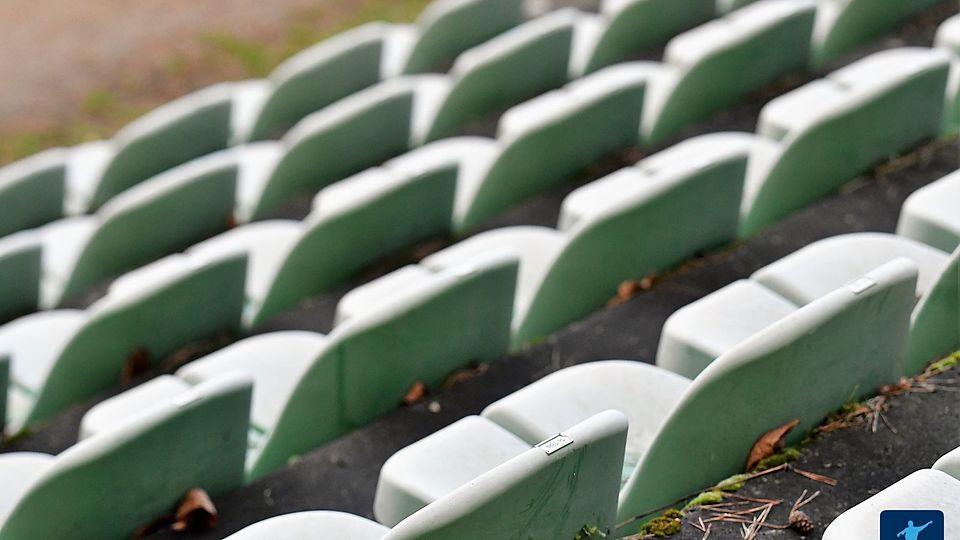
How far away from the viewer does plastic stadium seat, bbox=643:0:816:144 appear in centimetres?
576

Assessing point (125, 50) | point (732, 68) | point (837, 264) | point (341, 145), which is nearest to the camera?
point (837, 264)

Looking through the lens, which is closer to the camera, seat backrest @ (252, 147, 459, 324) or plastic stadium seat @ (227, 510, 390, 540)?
plastic stadium seat @ (227, 510, 390, 540)

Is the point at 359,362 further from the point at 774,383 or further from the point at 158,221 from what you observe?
the point at 158,221

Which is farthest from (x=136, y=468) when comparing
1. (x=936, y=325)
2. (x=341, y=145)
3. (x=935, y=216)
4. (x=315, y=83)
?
(x=315, y=83)

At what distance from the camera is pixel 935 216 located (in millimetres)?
4250

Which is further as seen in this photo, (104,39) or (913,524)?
(104,39)

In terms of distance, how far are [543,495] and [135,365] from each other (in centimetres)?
205

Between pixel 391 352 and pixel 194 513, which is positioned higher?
pixel 391 352

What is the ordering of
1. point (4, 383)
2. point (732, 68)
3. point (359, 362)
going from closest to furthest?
1. point (359, 362)
2. point (4, 383)
3. point (732, 68)

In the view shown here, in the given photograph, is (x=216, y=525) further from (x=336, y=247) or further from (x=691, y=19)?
(x=691, y=19)

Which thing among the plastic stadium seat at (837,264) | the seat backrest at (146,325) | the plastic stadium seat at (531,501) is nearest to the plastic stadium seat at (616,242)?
the plastic stadium seat at (837,264)

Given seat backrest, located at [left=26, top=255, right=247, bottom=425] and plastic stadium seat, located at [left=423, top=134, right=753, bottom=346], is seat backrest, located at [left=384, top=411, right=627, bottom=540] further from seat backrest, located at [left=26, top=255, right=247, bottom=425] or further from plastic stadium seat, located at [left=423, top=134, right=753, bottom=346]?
seat backrest, located at [left=26, top=255, right=247, bottom=425]

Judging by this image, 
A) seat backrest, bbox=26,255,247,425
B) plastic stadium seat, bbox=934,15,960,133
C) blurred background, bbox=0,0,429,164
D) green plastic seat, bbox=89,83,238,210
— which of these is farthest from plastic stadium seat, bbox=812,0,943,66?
blurred background, bbox=0,0,429,164

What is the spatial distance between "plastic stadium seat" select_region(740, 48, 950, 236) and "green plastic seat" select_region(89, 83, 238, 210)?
2.43 metres
